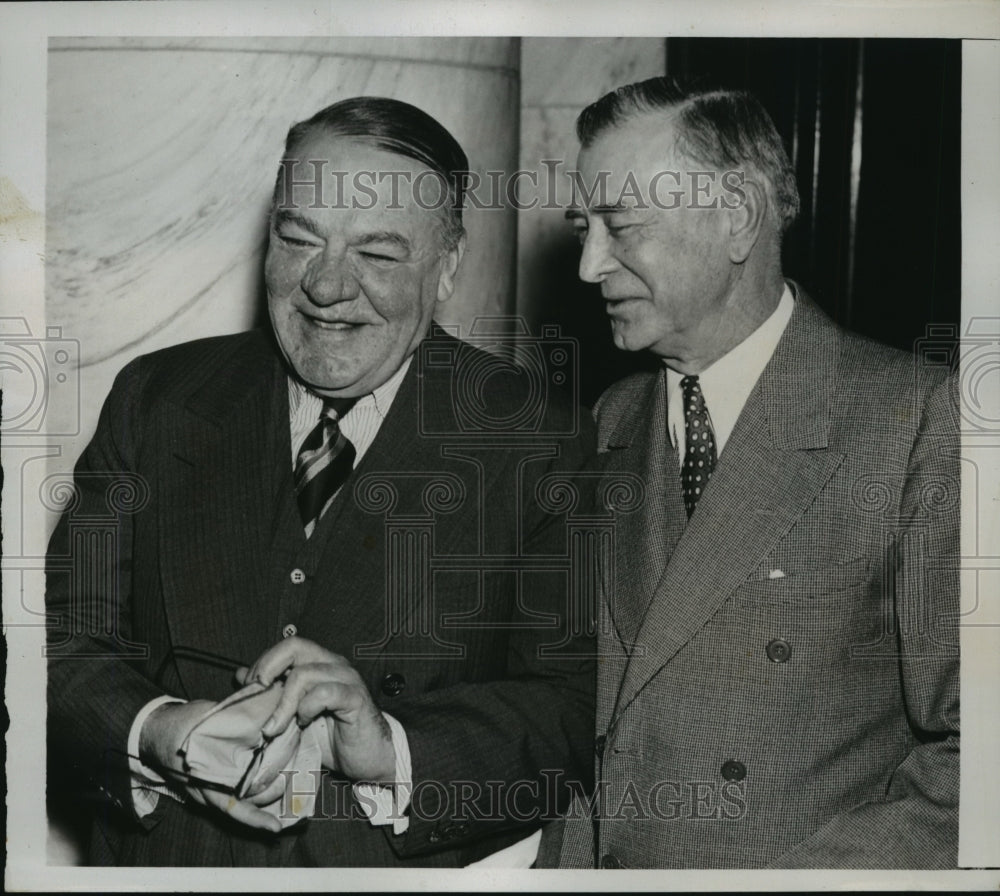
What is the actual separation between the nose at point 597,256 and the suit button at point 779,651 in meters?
0.66

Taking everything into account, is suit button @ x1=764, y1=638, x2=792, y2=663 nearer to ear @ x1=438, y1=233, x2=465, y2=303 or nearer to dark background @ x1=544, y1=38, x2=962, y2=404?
dark background @ x1=544, y1=38, x2=962, y2=404

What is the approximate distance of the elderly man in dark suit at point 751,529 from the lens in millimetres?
1864

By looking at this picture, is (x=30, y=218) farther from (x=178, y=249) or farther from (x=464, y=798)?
(x=464, y=798)

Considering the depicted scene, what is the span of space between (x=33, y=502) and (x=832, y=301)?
1427mm

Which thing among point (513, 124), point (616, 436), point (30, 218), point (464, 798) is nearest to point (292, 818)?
point (464, 798)

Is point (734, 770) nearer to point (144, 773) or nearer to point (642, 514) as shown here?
point (642, 514)

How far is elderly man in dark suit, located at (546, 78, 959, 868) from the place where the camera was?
6.12 ft

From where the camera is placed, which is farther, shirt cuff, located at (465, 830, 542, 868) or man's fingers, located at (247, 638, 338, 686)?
shirt cuff, located at (465, 830, 542, 868)

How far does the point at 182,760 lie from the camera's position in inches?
73.3

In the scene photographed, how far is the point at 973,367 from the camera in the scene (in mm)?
1994

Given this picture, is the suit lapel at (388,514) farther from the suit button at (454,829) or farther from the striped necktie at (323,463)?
the suit button at (454,829)

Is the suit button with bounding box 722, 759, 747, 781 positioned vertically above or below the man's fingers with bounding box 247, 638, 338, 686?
below

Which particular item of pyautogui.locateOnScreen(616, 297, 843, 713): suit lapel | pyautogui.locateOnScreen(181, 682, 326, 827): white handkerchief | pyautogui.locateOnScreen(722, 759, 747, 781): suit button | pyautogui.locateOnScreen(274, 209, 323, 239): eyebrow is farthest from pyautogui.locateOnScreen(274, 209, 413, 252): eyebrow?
pyautogui.locateOnScreen(722, 759, 747, 781): suit button

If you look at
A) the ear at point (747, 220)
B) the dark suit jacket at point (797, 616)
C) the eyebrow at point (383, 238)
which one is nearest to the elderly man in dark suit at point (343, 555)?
the eyebrow at point (383, 238)
